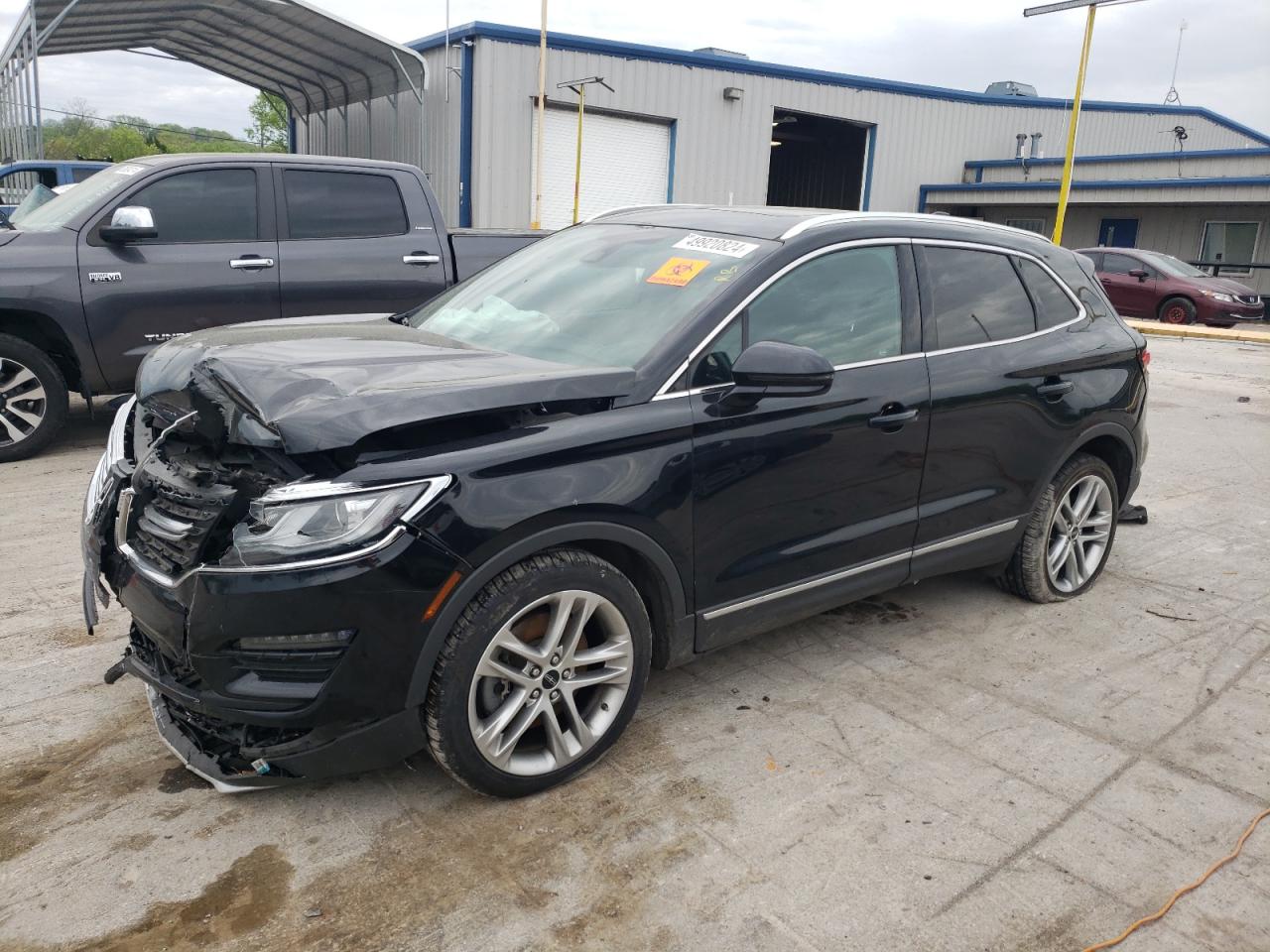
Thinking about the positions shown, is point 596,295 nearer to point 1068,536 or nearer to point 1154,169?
point 1068,536

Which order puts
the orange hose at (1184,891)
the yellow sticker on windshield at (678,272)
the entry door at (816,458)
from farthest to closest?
the yellow sticker on windshield at (678,272)
the entry door at (816,458)
the orange hose at (1184,891)

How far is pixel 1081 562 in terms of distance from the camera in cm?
496

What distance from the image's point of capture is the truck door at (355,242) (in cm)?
726

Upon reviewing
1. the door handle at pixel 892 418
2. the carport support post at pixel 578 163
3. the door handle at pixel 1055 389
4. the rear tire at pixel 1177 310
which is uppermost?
the carport support post at pixel 578 163

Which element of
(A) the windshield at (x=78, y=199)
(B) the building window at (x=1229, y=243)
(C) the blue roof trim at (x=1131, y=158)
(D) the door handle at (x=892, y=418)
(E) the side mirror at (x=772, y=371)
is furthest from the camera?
(B) the building window at (x=1229, y=243)

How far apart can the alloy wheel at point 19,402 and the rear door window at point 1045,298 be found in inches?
237

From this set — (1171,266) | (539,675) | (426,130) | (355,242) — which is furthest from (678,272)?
(1171,266)

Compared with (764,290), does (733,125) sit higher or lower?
higher

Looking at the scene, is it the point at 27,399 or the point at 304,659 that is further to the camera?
the point at 27,399

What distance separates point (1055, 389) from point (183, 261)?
554cm

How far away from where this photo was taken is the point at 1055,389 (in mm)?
4426

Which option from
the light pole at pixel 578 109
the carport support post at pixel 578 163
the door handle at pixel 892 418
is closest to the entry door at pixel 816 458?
the door handle at pixel 892 418

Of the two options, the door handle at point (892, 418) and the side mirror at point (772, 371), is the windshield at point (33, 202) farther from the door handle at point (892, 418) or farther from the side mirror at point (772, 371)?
the door handle at point (892, 418)

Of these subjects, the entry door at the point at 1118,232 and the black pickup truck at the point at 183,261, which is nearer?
the black pickup truck at the point at 183,261
